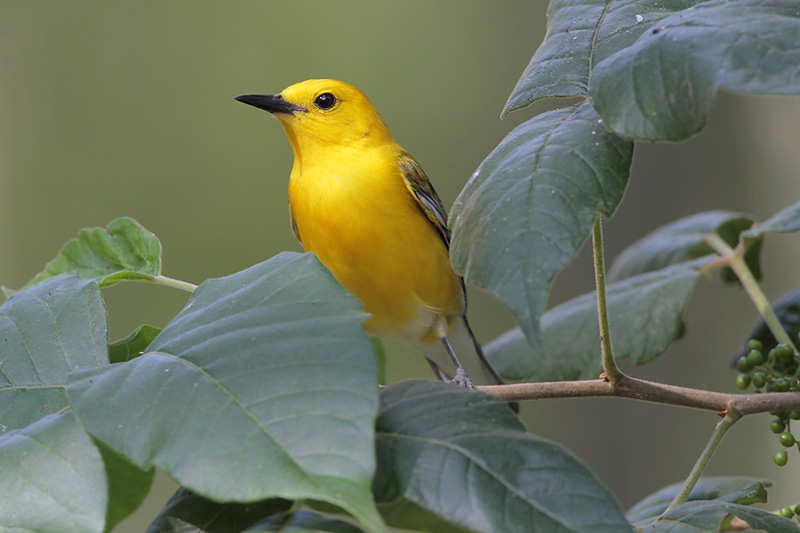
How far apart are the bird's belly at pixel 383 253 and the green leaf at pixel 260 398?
1390 millimetres

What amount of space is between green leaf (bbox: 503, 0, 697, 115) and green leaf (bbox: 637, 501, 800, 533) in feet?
2.25

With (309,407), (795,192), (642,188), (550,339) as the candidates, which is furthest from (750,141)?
(309,407)

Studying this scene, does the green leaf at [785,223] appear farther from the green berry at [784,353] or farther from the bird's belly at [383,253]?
the bird's belly at [383,253]

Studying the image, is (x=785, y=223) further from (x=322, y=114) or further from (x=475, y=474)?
(x=322, y=114)

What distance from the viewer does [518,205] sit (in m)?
1.06

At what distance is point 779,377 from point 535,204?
94 cm

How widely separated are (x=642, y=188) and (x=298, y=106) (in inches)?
113

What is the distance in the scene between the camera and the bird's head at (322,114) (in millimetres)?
2922

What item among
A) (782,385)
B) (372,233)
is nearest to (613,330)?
(782,385)

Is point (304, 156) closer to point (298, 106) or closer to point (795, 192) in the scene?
point (298, 106)

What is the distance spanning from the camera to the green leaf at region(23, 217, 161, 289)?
170 centimetres

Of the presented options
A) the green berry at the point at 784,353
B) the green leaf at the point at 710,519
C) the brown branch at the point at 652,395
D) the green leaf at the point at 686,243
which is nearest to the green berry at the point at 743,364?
the green berry at the point at 784,353

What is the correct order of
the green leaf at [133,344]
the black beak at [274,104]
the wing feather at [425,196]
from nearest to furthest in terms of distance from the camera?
the green leaf at [133,344] < the wing feather at [425,196] < the black beak at [274,104]

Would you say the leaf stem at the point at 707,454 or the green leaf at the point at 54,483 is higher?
the green leaf at the point at 54,483
